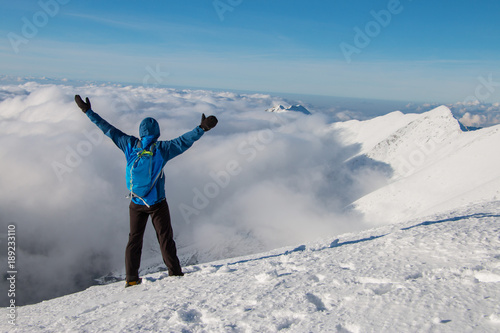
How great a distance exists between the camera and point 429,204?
45562 mm

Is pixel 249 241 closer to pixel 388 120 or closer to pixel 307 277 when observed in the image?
pixel 388 120

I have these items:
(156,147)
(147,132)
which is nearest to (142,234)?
(156,147)

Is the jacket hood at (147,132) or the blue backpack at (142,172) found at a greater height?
the jacket hood at (147,132)

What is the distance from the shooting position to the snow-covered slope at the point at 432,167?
42.3 metres

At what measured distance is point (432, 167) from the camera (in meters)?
58.3

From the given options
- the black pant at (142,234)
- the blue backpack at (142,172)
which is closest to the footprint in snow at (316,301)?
the black pant at (142,234)

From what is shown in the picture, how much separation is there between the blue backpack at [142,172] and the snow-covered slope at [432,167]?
32756 millimetres

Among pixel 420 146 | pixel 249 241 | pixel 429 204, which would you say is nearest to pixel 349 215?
pixel 429 204

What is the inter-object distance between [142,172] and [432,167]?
6676 centimetres

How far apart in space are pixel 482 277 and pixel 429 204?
4999cm

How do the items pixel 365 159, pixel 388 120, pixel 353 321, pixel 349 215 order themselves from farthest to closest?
pixel 388 120
pixel 365 159
pixel 349 215
pixel 353 321

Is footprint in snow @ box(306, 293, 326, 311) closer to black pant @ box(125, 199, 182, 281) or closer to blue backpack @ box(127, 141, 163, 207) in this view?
black pant @ box(125, 199, 182, 281)

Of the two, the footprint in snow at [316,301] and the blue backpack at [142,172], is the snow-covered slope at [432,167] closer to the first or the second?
the footprint in snow at [316,301]

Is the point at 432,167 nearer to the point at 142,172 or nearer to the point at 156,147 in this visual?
the point at 156,147
